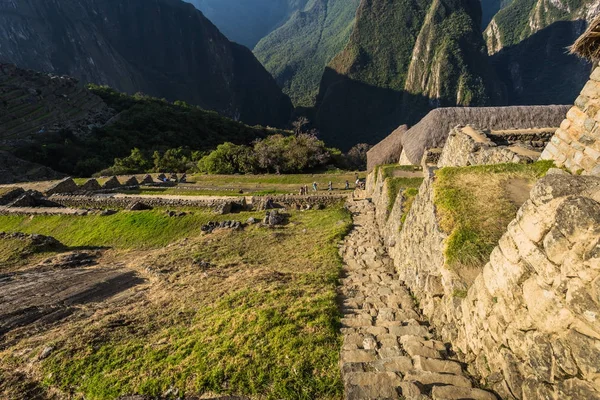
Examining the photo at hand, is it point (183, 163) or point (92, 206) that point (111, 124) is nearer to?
point (183, 163)

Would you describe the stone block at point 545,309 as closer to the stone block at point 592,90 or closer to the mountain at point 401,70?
the stone block at point 592,90

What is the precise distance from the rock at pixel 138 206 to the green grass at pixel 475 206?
57.2 feet

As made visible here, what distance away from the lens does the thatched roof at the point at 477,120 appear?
15.4 m

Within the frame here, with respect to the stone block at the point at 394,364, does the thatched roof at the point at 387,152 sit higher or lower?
higher

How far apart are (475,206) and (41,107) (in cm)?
7190

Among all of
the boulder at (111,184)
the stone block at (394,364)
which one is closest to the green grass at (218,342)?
the stone block at (394,364)

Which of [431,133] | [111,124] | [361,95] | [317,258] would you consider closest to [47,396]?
[317,258]

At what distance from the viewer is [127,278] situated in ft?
31.5

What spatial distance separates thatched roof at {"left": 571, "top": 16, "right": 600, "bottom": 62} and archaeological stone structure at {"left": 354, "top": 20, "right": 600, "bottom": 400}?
1.0 inches

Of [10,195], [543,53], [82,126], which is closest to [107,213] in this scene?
[10,195]

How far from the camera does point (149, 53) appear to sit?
168 m

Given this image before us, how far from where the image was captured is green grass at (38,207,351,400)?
14.5 feet

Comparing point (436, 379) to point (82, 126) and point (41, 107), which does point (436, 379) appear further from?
point (41, 107)

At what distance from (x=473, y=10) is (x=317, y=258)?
16455cm
